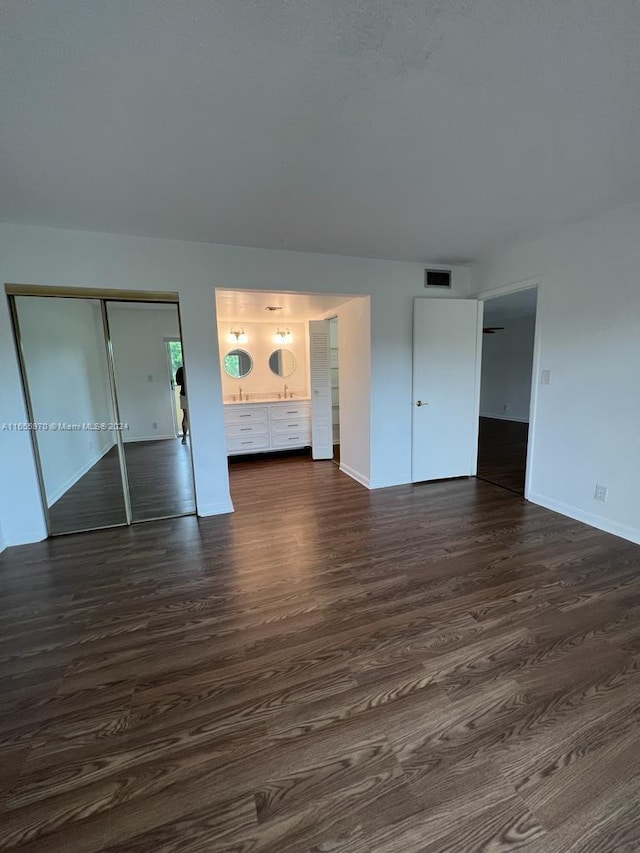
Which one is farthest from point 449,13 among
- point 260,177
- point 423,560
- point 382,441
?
point 382,441

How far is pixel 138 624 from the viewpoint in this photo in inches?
77.2

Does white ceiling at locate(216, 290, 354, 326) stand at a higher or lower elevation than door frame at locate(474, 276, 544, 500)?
higher

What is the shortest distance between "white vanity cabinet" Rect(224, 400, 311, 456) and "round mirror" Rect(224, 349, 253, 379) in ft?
2.66

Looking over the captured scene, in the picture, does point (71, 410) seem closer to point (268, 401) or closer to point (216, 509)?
point (216, 509)

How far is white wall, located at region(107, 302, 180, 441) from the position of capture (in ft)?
10.1

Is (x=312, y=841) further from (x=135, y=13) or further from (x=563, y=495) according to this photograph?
(x=563, y=495)

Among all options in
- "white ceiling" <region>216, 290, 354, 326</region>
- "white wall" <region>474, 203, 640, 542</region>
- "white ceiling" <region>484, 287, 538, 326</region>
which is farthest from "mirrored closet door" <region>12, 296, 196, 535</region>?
"white ceiling" <region>484, 287, 538, 326</region>

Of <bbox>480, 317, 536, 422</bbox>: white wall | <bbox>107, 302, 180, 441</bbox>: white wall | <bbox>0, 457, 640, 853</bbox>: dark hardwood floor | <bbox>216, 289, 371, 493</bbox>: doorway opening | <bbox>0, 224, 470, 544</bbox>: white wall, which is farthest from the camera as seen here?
<bbox>480, 317, 536, 422</bbox>: white wall

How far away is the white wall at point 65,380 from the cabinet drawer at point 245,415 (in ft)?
6.81

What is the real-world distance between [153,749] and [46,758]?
377 mm

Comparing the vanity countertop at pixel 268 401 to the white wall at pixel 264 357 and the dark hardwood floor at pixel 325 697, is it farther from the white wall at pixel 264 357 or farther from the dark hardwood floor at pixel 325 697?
the dark hardwood floor at pixel 325 697

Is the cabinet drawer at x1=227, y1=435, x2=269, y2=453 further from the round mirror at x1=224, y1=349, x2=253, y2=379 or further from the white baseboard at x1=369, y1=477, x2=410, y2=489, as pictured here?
the white baseboard at x1=369, y1=477, x2=410, y2=489

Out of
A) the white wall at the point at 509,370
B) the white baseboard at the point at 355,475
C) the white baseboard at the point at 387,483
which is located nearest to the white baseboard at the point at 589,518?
the white baseboard at the point at 387,483

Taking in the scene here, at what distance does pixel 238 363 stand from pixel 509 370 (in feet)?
20.2
